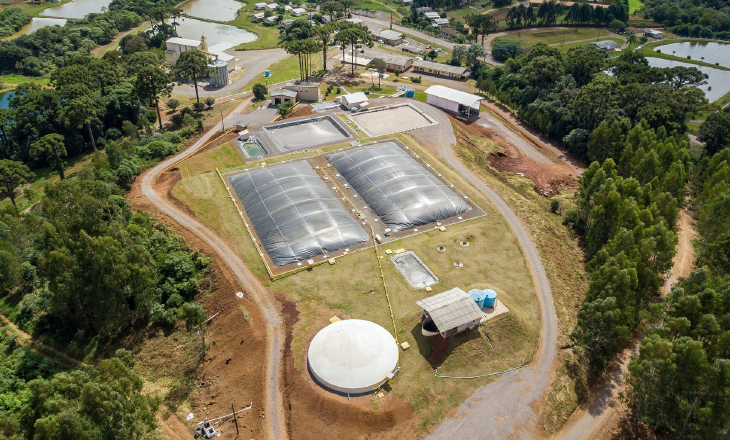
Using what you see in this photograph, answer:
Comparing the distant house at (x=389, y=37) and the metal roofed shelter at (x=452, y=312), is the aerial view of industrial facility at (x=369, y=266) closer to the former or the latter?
the metal roofed shelter at (x=452, y=312)

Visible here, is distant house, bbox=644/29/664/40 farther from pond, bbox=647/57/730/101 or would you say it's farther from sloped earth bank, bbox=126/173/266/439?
sloped earth bank, bbox=126/173/266/439

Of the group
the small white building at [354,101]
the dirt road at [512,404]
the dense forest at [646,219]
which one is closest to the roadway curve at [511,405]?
the dirt road at [512,404]

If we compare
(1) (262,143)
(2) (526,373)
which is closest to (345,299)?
(2) (526,373)

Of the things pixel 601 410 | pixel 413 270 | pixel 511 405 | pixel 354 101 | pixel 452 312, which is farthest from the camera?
pixel 354 101

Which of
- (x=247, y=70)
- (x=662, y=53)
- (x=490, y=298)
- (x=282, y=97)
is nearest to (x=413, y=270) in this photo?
(x=490, y=298)

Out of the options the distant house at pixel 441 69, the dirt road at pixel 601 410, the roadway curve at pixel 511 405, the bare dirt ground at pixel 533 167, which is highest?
the distant house at pixel 441 69

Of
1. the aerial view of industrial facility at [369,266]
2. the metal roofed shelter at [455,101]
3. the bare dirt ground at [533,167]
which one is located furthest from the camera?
the metal roofed shelter at [455,101]

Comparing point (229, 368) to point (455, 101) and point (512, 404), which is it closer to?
point (512, 404)

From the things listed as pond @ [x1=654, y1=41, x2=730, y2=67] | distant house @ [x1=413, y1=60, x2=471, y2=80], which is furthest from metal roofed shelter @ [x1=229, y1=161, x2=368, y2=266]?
pond @ [x1=654, y1=41, x2=730, y2=67]
